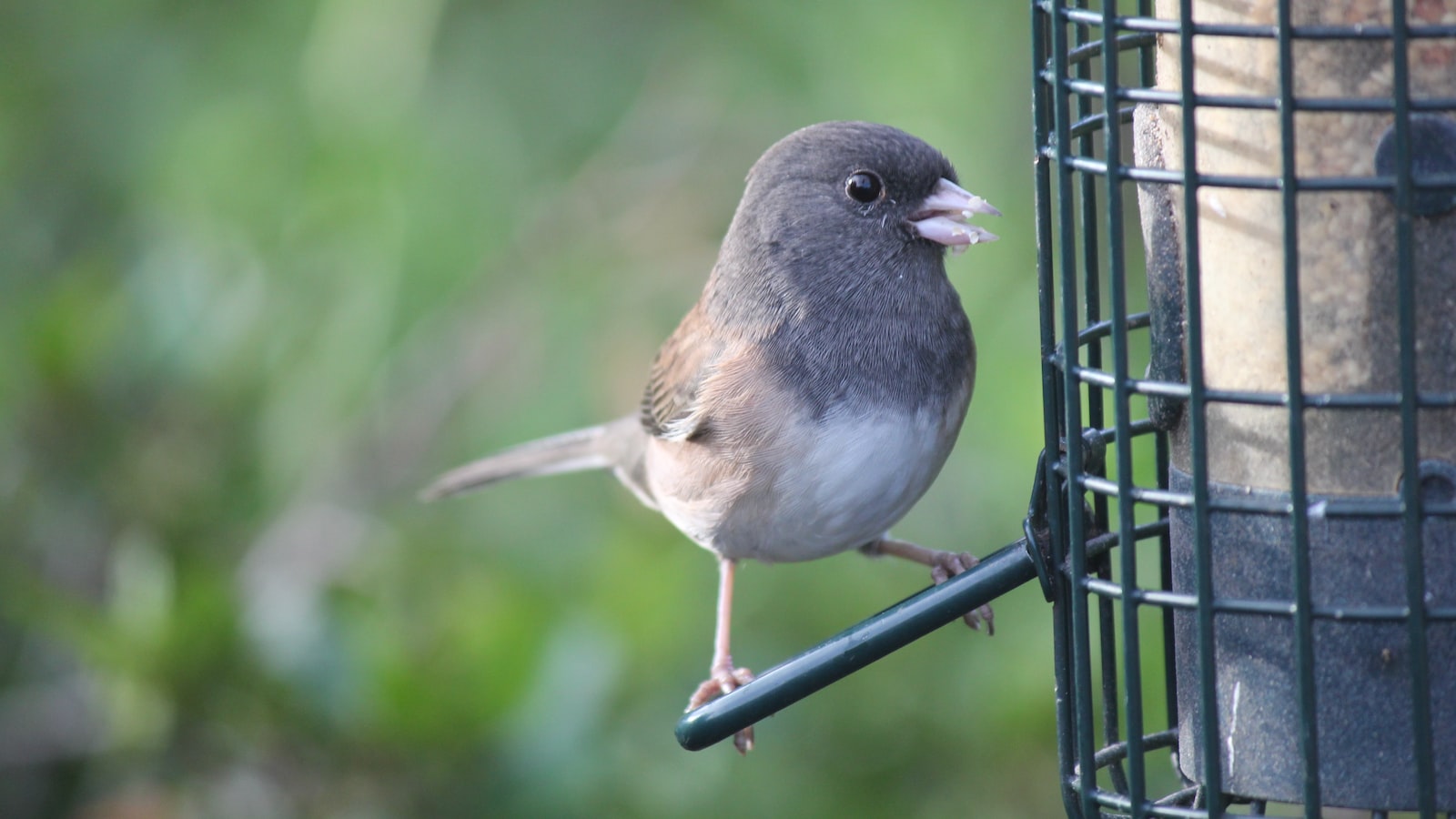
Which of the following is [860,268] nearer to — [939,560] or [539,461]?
[939,560]

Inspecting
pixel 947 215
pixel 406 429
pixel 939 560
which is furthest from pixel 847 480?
pixel 406 429

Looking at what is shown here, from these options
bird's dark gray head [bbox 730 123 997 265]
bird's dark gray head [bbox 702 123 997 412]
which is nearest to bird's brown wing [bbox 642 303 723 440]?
bird's dark gray head [bbox 702 123 997 412]

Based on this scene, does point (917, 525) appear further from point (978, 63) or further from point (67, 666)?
point (67, 666)

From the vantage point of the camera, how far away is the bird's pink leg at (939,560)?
3125 millimetres

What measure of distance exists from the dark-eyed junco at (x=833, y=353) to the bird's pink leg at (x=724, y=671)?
0.04 m

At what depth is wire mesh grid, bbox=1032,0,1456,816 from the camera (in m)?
1.95

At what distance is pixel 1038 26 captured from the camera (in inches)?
94.0

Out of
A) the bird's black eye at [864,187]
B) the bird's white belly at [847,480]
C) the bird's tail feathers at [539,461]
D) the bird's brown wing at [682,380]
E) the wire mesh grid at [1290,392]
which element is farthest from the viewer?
the bird's tail feathers at [539,461]

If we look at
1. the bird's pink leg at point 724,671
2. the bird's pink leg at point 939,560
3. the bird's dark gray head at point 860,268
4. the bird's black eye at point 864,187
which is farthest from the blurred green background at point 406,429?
the bird's black eye at point 864,187

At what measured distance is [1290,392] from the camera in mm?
1931

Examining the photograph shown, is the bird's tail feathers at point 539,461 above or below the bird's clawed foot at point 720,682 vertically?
above

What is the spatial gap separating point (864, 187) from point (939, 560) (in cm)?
76

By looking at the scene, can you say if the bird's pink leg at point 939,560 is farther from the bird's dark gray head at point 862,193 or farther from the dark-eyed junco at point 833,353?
the bird's dark gray head at point 862,193

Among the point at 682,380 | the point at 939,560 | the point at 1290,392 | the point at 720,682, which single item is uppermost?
the point at 1290,392
